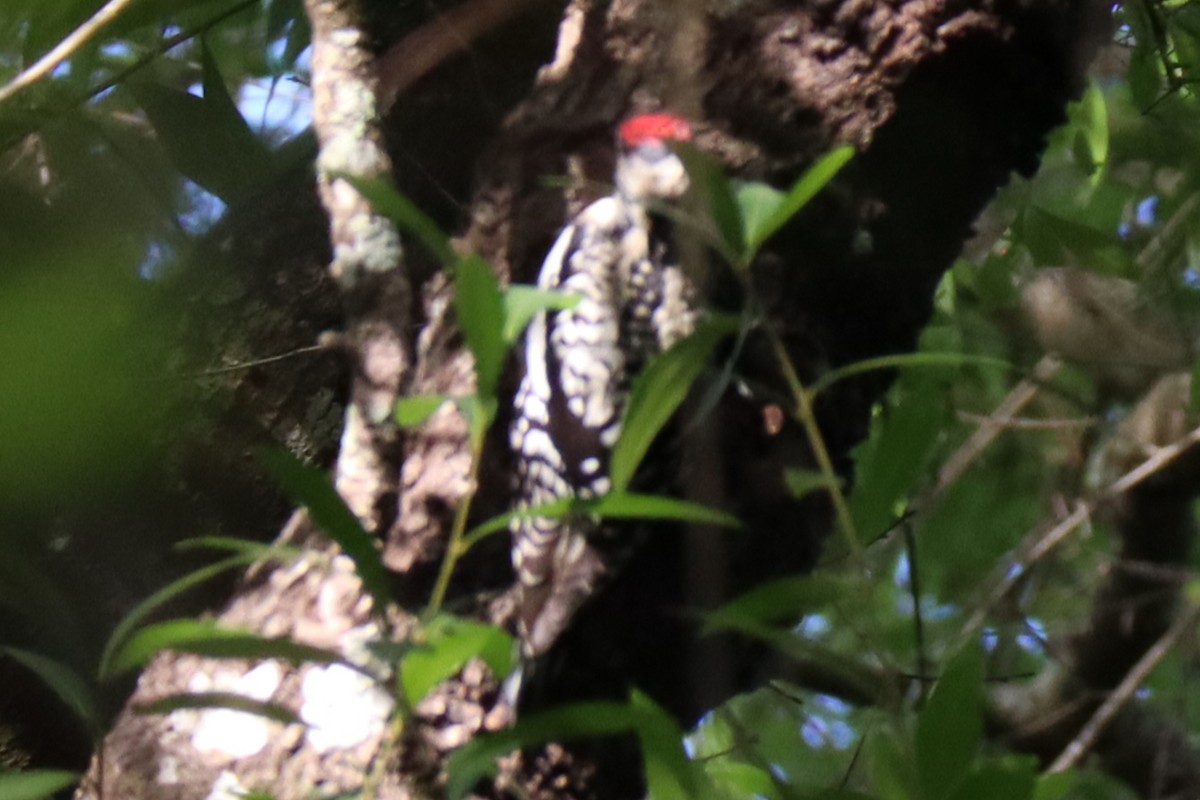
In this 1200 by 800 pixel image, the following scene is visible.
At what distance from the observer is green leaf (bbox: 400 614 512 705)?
2.01 ft

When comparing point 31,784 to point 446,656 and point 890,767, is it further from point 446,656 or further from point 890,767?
point 890,767

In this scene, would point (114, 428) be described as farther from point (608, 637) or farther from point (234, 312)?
point (608, 637)

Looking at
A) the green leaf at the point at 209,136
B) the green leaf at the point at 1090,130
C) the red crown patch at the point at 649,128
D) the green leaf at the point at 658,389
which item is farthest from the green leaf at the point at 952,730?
the green leaf at the point at 209,136

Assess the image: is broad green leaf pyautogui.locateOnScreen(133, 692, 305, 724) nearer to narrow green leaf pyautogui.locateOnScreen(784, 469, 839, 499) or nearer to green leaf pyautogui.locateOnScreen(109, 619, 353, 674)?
green leaf pyautogui.locateOnScreen(109, 619, 353, 674)

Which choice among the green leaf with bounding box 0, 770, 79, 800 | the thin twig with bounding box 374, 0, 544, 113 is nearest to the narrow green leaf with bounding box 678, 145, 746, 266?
the green leaf with bounding box 0, 770, 79, 800

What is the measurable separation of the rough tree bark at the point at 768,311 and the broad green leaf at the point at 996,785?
0.39 meters

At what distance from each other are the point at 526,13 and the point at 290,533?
0.67 meters

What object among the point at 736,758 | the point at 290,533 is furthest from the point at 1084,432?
the point at 290,533

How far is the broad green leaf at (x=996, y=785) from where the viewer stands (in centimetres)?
69

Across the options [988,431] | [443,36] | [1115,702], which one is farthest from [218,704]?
[988,431]

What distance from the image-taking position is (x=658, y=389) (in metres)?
0.69

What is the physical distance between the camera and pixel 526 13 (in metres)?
1.42

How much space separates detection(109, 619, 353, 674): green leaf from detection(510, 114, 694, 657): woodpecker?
478mm

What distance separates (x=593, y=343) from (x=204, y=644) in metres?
0.77
